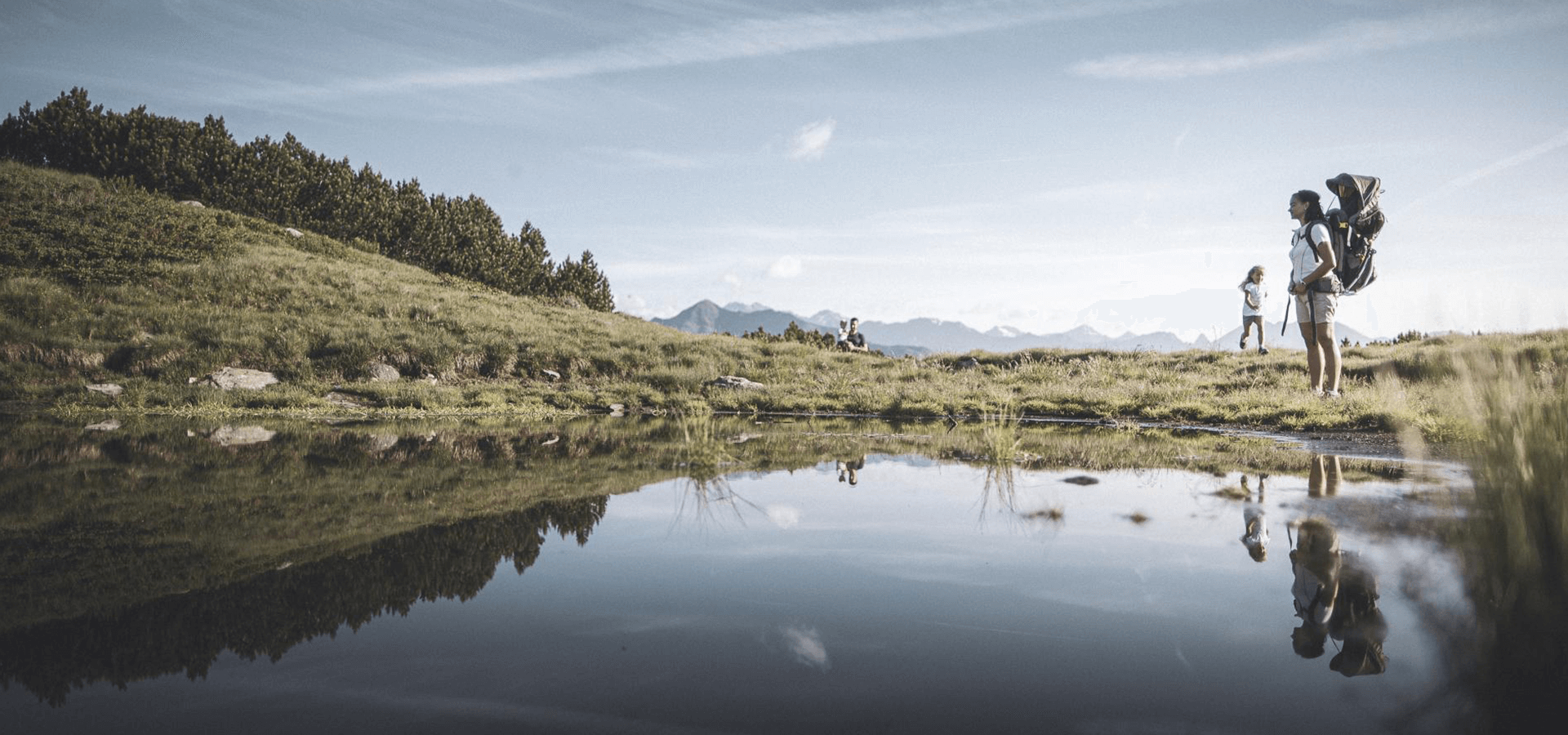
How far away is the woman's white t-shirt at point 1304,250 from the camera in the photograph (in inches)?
497

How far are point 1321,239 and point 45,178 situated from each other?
5023 centimetres

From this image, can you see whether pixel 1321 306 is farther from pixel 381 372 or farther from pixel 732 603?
pixel 381 372

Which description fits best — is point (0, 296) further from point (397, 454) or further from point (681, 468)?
point (681, 468)

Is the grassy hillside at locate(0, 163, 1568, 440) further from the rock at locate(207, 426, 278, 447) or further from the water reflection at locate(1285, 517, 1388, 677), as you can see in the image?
the rock at locate(207, 426, 278, 447)

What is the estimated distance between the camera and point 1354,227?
12633mm

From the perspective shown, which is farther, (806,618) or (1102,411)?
(1102,411)

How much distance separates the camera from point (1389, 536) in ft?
14.6

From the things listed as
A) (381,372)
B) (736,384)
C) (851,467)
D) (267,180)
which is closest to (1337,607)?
(851,467)

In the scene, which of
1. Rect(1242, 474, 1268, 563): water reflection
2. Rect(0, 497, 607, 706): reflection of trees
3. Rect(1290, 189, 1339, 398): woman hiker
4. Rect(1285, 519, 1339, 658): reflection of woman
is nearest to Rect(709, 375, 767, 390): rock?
Rect(1290, 189, 1339, 398): woman hiker

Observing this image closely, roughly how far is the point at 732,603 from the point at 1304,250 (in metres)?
13.0

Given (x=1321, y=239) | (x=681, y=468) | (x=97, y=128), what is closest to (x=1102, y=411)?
(x=1321, y=239)

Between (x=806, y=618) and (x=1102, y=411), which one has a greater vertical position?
(x=1102, y=411)

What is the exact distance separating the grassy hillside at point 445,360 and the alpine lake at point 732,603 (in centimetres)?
232

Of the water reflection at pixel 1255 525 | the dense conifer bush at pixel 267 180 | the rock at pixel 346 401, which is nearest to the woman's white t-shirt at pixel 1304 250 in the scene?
the water reflection at pixel 1255 525
